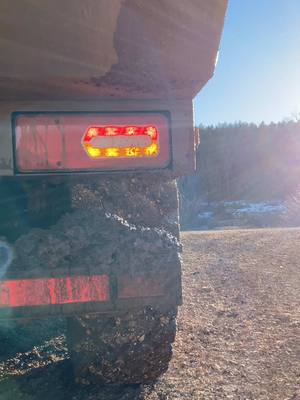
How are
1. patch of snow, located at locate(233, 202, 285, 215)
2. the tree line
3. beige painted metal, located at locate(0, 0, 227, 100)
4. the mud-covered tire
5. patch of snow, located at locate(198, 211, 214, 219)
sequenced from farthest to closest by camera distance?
the tree line, patch of snow, located at locate(233, 202, 285, 215), patch of snow, located at locate(198, 211, 214, 219), the mud-covered tire, beige painted metal, located at locate(0, 0, 227, 100)

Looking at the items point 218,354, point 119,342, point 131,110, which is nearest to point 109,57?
point 131,110

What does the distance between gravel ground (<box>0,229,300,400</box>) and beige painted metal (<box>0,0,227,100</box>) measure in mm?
1247

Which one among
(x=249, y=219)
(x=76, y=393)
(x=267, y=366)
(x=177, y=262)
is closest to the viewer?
(x=177, y=262)

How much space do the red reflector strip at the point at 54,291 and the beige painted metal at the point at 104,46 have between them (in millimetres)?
634

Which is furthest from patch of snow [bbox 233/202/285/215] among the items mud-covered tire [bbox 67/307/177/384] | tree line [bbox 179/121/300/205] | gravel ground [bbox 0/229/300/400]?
mud-covered tire [bbox 67/307/177/384]

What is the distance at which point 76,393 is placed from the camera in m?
2.21

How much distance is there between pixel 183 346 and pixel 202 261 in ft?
12.2

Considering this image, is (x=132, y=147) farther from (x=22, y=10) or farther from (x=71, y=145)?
(x=22, y=10)

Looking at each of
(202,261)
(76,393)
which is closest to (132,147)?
(76,393)

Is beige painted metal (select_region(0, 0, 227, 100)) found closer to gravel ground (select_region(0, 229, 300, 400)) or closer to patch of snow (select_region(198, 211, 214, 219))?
gravel ground (select_region(0, 229, 300, 400))

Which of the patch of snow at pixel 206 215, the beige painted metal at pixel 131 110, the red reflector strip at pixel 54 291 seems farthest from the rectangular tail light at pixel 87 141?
the patch of snow at pixel 206 215

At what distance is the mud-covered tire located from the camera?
202 cm

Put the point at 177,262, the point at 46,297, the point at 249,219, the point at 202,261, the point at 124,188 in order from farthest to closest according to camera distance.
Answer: the point at 249,219
the point at 202,261
the point at 124,188
the point at 177,262
the point at 46,297

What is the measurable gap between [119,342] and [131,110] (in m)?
0.88
